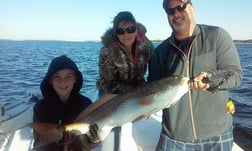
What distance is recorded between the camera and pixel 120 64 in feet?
16.0

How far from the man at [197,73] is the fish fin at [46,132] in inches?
59.8

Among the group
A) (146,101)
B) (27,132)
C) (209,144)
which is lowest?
(27,132)

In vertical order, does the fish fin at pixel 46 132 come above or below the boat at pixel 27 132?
Result: above

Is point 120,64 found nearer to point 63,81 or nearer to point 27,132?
point 63,81

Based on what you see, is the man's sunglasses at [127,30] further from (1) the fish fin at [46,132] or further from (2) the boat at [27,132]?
(1) the fish fin at [46,132]

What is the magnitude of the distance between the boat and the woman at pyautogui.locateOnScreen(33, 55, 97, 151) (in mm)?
667

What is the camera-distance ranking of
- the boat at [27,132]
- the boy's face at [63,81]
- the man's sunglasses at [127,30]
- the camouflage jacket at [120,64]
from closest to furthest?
1. the boy's face at [63,81]
2. the man's sunglasses at [127,30]
3. the camouflage jacket at [120,64]
4. the boat at [27,132]

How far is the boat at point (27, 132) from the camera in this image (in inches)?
198

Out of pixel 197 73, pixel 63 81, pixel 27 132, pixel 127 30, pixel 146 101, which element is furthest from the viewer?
pixel 27 132

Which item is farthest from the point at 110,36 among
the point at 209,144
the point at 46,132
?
the point at 209,144

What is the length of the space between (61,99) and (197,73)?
2253 mm

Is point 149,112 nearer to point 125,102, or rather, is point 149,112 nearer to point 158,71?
point 125,102

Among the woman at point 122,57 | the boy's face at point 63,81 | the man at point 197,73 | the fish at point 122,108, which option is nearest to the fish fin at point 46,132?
the fish at point 122,108

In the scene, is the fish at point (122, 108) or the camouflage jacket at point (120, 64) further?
the camouflage jacket at point (120, 64)
